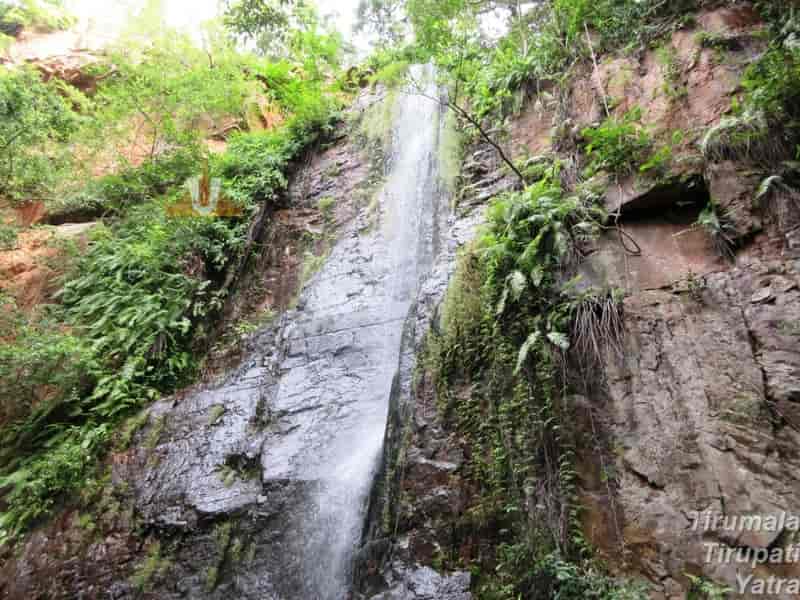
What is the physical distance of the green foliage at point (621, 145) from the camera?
547cm

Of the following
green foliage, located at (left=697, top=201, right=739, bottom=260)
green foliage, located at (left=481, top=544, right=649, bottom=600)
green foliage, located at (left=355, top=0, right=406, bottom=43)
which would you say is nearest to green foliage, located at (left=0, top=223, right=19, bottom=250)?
green foliage, located at (left=481, top=544, right=649, bottom=600)

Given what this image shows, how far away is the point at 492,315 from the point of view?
5.29 metres

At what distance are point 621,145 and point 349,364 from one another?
421cm

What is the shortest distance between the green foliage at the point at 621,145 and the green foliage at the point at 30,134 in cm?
771

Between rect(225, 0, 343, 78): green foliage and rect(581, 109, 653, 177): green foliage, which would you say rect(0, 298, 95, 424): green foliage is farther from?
rect(225, 0, 343, 78): green foliage

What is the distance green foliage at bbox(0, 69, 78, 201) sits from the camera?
7.26m

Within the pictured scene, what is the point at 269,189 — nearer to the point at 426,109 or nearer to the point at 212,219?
the point at 212,219

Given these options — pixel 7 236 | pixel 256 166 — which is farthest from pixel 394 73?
pixel 7 236

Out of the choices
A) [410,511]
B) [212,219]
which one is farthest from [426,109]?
[410,511]

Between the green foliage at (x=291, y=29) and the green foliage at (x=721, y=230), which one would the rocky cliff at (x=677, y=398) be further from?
the green foliage at (x=291, y=29)

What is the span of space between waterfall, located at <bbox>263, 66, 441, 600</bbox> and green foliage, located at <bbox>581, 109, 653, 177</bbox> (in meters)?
2.64

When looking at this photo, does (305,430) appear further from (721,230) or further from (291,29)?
(291,29)

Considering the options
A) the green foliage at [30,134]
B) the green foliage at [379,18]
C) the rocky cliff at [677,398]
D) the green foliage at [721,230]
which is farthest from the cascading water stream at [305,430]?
the green foliage at [379,18]

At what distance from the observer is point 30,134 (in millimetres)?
7461
